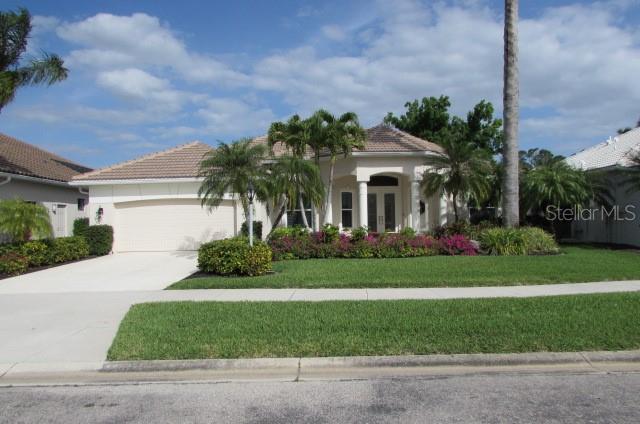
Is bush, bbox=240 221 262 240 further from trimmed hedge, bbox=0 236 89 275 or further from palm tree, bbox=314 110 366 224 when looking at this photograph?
trimmed hedge, bbox=0 236 89 275

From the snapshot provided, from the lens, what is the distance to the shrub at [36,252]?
14052 millimetres

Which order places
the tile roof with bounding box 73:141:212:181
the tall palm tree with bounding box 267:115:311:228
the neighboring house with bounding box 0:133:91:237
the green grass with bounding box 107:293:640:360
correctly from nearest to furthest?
1. the green grass with bounding box 107:293:640:360
2. the tall palm tree with bounding box 267:115:311:228
3. the neighboring house with bounding box 0:133:91:237
4. the tile roof with bounding box 73:141:212:181

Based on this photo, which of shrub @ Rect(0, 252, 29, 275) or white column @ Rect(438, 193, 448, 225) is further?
white column @ Rect(438, 193, 448, 225)

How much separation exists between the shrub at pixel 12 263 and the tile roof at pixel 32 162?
4716 mm

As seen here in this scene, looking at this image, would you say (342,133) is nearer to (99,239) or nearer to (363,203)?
(363,203)

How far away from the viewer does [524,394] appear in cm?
463

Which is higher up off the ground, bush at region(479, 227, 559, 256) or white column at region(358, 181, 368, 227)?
white column at region(358, 181, 368, 227)

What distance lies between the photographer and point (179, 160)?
2020cm

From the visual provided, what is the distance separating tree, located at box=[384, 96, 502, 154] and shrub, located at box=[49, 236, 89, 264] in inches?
859

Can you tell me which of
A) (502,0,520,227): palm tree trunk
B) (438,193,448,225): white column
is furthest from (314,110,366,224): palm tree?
(502,0,520,227): palm tree trunk

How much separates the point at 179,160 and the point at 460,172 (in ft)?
37.3

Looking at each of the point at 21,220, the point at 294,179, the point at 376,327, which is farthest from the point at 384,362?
the point at 21,220

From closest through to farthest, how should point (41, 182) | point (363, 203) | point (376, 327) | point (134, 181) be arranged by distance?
point (376, 327)
point (363, 203)
point (134, 181)
point (41, 182)

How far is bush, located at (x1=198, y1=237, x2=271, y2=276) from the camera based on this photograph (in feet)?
37.3
